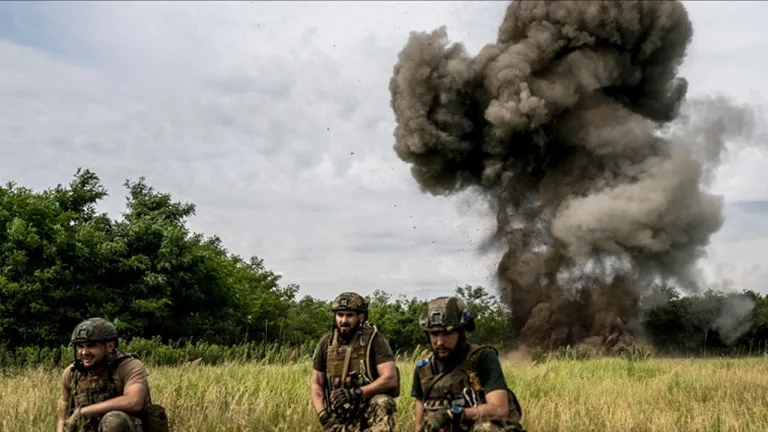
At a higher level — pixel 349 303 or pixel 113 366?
pixel 349 303

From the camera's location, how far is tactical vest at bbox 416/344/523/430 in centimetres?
488

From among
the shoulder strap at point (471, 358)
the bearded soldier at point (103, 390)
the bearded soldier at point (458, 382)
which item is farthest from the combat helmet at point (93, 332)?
the shoulder strap at point (471, 358)

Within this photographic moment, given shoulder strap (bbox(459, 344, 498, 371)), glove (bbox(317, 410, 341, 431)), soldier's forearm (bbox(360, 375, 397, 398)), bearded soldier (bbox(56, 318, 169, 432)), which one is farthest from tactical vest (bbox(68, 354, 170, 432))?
shoulder strap (bbox(459, 344, 498, 371))

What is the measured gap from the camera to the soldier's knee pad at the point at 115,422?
5035 mm

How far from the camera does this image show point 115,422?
16.6ft

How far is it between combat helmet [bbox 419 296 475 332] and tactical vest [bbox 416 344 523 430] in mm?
231

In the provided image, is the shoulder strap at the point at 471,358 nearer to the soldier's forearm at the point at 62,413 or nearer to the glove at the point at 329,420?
the glove at the point at 329,420

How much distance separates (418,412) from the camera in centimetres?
513

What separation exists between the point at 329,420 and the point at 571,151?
28670mm

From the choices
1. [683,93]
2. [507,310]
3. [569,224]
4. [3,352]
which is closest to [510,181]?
[569,224]

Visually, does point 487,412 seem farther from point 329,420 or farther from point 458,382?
point 329,420

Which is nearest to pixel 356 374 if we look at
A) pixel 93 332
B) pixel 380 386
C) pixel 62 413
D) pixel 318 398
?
pixel 380 386

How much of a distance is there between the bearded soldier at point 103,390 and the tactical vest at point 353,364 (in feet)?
4.58

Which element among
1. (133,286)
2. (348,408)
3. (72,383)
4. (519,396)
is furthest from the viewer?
(133,286)
